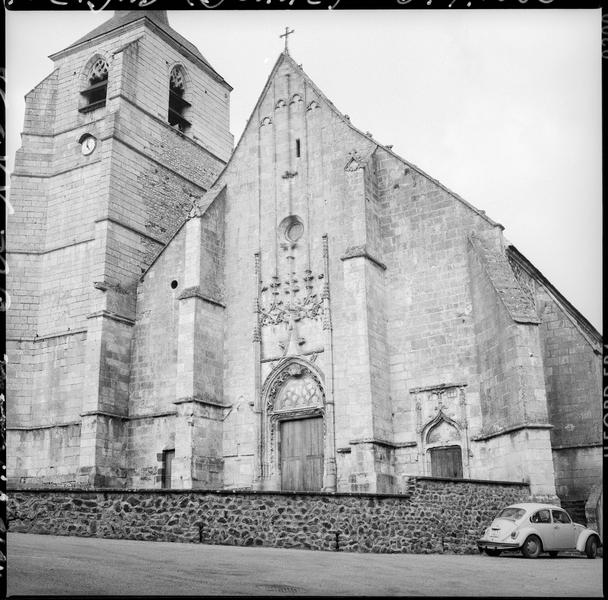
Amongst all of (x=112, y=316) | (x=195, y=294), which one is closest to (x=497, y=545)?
(x=195, y=294)

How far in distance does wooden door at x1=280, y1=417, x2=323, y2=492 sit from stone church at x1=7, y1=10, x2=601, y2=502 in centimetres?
5

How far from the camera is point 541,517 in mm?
14969

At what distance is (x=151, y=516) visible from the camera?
48.7 feet

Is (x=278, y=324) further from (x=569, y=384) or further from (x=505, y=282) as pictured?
(x=569, y=384)

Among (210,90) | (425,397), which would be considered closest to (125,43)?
(210,90)

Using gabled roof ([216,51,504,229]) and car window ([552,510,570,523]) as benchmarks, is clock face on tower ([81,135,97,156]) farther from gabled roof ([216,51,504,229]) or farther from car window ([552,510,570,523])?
car window ([552,510,570,523])

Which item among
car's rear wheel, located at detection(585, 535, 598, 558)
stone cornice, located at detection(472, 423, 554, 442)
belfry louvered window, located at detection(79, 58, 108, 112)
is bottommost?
car's rear wheel, located at detection(585, 535, 598, 558)

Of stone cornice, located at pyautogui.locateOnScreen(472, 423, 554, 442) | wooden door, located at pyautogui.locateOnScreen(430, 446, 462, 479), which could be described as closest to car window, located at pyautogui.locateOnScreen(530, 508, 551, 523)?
stone cornice, located at pyautogui.locateOnScreen(472, 423, 554, 442)

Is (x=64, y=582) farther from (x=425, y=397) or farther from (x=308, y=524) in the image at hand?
(x=425, y=397)

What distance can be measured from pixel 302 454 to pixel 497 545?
25.8 ft

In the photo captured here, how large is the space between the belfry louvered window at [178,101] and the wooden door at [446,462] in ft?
58.0

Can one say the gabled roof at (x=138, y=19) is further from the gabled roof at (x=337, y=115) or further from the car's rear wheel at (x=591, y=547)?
the car's rear wheel at (x=591, y=547)

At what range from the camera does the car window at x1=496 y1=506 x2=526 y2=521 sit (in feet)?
A: 49.0

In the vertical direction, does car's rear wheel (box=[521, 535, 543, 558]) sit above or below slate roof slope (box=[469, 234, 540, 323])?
below
